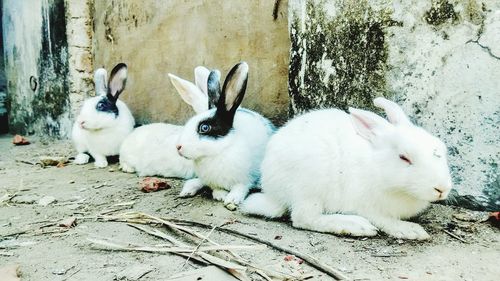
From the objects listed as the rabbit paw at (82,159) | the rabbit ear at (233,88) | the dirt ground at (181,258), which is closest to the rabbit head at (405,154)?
the dirt ground at (181,258)

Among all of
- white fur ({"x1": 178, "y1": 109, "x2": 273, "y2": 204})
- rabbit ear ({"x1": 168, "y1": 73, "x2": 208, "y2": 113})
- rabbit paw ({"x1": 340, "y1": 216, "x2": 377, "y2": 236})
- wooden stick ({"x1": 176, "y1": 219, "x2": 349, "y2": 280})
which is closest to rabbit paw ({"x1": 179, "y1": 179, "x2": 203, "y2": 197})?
white fur ({"x1": 178, "y1": 109, "x2": 273, "y2": 204})

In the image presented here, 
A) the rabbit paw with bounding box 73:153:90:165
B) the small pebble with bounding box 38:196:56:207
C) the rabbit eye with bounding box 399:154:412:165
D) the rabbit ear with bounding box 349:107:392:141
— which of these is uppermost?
the rabbit ear with bounding box 349:107:392:141

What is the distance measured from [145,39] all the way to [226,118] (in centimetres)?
201

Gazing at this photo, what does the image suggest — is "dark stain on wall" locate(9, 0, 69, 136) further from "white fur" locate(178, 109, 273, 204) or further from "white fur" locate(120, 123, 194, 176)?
"white fur" locate(178, 109, 273, 204)

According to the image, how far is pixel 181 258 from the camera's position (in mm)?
2592

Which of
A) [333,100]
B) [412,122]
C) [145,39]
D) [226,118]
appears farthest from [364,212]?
[145,39]

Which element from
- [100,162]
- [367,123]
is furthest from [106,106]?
[367,123]

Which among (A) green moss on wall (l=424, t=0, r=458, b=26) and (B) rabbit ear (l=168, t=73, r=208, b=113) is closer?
(A) green moss on wall (l=424, t=0, r=458, b=26)

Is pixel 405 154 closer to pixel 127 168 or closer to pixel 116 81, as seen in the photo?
pixel 127 168

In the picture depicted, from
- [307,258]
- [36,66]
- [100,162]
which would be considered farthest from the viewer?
[36,66]

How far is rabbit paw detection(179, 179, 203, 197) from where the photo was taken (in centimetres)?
371

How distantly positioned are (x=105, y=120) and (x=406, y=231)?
288 cm

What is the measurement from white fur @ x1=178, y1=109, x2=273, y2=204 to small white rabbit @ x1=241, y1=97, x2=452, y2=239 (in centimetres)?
44

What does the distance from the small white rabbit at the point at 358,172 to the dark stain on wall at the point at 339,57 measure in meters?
0.35
